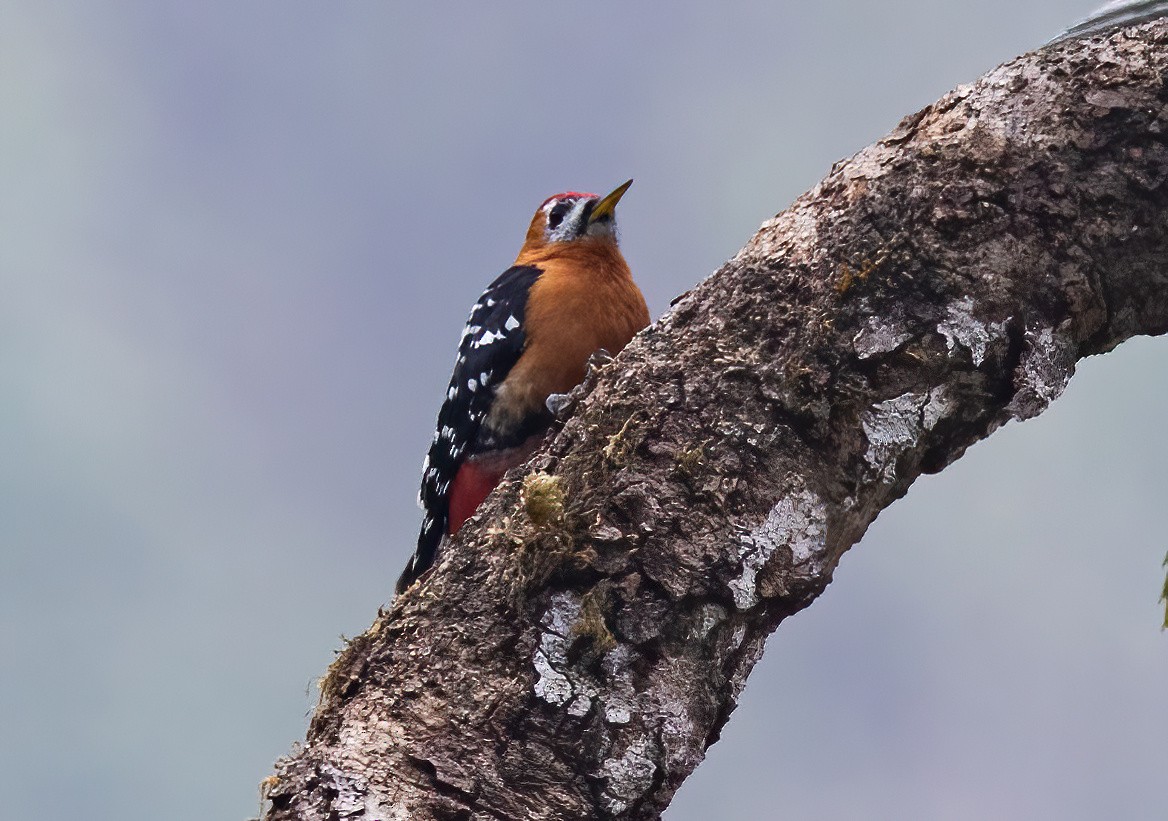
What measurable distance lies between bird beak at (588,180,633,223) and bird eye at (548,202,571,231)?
29cm

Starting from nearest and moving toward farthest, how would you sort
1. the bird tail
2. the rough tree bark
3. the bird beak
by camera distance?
1. the rough tree bark
2. the bird tail
3. the bird beak

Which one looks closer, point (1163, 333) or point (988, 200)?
point (988, 200)

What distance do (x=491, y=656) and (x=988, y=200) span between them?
1990mm

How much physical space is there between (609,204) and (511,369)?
4.65ft

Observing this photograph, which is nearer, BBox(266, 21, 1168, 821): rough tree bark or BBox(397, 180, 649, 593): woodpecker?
BBox(266, 21, 1168, 821): rough tree bark

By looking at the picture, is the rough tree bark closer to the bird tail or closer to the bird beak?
the bird tail

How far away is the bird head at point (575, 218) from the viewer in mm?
6328

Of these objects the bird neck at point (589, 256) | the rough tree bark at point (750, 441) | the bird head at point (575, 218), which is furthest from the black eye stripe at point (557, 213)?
the rough tree bark at point (750, 441)

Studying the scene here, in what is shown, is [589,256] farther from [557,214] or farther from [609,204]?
[557,214]

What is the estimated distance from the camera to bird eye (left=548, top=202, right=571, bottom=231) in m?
6.61

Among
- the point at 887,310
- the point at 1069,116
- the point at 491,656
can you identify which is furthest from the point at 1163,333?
the point at 491,656

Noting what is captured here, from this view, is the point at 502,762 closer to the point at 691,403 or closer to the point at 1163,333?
the point at 691,403

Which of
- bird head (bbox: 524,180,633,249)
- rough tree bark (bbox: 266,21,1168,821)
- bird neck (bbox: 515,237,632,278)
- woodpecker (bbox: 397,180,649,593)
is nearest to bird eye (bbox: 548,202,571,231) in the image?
bird head (bbox: 524,180,633,249)

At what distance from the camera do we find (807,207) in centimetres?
362
